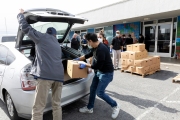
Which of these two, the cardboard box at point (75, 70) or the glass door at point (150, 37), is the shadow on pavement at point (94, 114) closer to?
the cardboard box at point (75, 70)

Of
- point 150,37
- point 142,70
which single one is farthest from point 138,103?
point 150,37

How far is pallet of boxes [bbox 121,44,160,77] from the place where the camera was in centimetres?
586

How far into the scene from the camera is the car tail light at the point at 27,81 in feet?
8.14

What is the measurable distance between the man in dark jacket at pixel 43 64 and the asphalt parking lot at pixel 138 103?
88cm

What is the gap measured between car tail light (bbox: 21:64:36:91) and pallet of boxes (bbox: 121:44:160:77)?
4.33 m

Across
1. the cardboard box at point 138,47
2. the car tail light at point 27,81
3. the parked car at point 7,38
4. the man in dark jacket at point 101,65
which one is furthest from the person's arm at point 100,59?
the parked car at point 7,38

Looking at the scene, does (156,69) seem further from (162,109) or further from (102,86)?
(102,86)

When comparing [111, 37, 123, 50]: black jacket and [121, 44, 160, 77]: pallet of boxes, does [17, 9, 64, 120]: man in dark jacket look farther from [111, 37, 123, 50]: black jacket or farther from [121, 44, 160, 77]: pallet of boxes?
[111, 37, 123, 50]: black jacket

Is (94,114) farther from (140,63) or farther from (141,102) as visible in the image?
(140,63)

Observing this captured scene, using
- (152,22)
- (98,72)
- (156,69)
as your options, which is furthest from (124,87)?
(152,22)

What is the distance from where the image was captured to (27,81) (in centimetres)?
250

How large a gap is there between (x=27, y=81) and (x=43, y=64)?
1.55 ft

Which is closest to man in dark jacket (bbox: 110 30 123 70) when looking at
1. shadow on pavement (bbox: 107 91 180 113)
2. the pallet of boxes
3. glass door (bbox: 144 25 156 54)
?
the pallet of boxes

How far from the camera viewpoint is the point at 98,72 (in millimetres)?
3039
